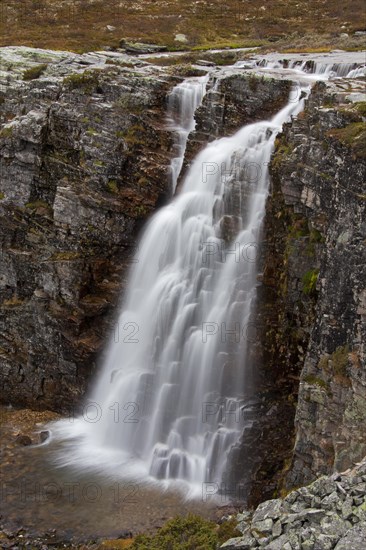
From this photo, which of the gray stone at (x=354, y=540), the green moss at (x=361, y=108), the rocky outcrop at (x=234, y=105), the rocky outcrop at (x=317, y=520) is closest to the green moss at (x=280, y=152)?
the green moss at (x=361, y=108)

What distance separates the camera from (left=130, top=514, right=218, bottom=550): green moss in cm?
1611

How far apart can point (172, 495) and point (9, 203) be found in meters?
16.1

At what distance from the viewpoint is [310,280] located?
22016 millimetres

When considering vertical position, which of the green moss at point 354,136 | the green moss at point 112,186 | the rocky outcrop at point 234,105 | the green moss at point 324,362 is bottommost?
the green moss at point 324,362

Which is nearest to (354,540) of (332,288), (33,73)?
(332,288)

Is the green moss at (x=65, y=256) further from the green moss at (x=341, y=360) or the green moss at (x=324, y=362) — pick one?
the green moss at (x=341, y=360)

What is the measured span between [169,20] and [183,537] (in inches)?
2001

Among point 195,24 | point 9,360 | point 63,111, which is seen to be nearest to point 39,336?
point 9,360

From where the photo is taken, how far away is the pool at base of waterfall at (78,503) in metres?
21.2

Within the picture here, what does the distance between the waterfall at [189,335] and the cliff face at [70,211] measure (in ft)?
5.14

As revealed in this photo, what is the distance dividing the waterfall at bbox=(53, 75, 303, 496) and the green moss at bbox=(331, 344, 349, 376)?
5.19m

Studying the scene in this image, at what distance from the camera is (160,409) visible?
82.6 ft

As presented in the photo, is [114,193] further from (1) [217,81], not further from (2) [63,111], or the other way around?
(1) [217,81]

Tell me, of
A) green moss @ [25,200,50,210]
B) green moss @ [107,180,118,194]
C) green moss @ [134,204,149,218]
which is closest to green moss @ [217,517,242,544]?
green moss @ [134,204,149,218]
